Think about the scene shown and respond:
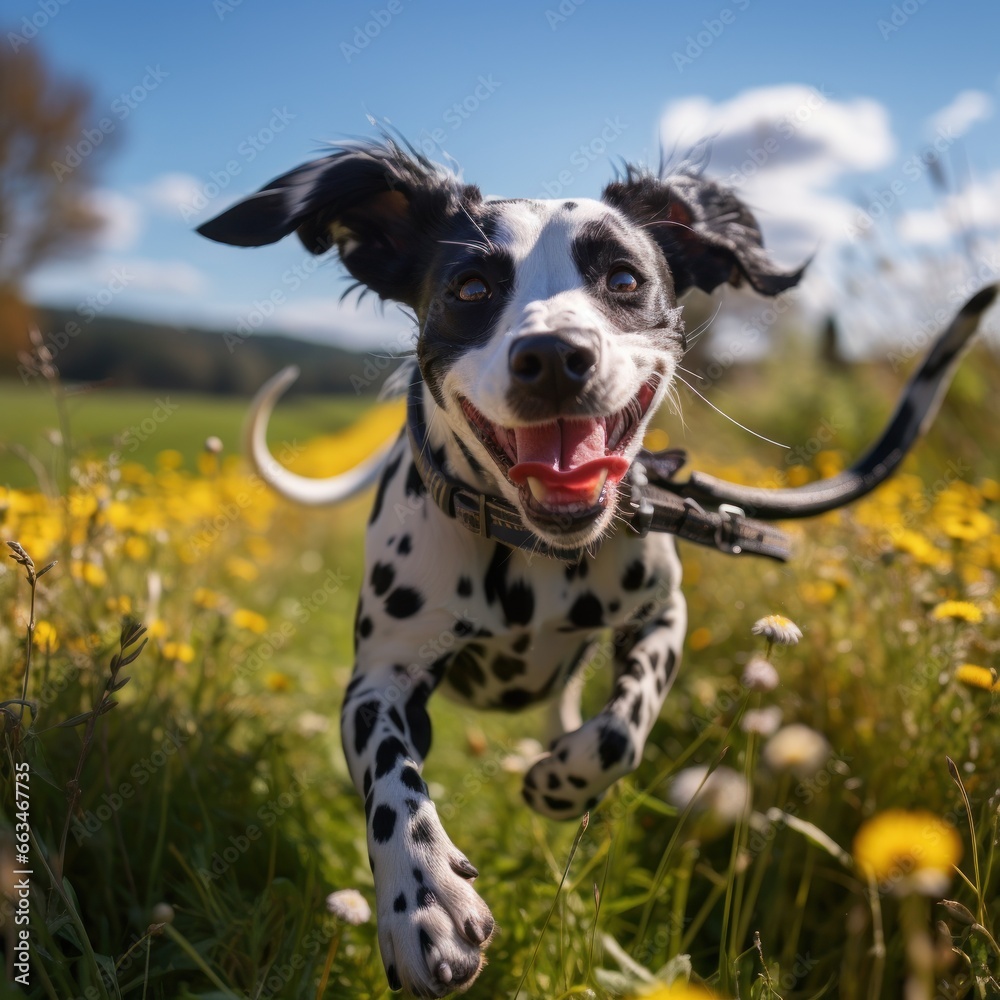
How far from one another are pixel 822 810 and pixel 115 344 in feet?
64.5

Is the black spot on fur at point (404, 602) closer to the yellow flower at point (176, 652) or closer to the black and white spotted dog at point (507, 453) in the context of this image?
the black and white spotted dog at point (507, 453)

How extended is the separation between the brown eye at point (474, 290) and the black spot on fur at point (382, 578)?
0.75 meters

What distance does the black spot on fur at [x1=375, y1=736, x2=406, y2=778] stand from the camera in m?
1.79

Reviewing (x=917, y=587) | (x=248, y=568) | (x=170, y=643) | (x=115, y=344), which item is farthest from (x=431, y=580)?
(x=115, y=344)

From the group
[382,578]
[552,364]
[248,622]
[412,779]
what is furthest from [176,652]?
[552,364]

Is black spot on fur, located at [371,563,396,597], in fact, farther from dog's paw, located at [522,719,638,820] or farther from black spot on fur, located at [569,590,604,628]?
dog's paw, located at [522,719,638,820]

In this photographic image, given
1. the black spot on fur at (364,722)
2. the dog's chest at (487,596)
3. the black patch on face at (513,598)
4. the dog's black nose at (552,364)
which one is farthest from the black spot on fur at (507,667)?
the dog's black nose at (552,364)

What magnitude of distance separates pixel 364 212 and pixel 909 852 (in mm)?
2054

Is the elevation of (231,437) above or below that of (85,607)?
below

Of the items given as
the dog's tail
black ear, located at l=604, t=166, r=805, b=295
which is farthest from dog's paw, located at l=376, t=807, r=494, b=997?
the dog's tail

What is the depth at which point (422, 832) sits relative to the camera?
1.60 metres

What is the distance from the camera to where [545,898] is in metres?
2.27

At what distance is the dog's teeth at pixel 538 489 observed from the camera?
178 centimetres

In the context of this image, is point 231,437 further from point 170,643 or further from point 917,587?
point 917,587
